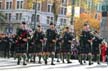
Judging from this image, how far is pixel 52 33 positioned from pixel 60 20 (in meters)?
74.2

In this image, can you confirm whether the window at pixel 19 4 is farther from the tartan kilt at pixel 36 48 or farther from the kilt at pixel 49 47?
the kilt at pixel 49 47

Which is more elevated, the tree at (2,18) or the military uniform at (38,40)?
the military uniform at (38,40)

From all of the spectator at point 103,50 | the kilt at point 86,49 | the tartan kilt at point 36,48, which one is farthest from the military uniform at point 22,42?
the spectator at point 103,50

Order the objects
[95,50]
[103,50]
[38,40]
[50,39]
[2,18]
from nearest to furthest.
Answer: [50,39] → [38,40] → [95,50] → [103,50] → [2,18]

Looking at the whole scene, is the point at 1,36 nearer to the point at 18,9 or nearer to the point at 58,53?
the point at 58,53

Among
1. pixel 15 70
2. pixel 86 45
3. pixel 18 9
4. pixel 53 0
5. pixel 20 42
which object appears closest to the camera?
pixel 15 70

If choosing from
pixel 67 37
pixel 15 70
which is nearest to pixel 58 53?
pixel 67 37

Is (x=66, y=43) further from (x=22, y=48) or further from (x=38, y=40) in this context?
(x=22, y=48)

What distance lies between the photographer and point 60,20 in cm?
9500

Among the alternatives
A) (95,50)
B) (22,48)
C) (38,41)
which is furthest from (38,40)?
(95,50)

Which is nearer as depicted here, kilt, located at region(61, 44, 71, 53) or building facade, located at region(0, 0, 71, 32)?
kilt, located at region(61, 44, 71, 53)

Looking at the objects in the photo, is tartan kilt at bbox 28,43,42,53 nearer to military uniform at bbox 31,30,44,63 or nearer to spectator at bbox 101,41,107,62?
military uniform at bbox 31,30,44,63

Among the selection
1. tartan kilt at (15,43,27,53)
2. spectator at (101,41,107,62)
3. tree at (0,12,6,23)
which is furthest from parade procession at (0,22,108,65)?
tree at (0,12,6,23)

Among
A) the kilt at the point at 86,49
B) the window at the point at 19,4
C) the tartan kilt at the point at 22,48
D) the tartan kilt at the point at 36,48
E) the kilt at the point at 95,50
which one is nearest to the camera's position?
the tartan kilt at the point at 22,48
